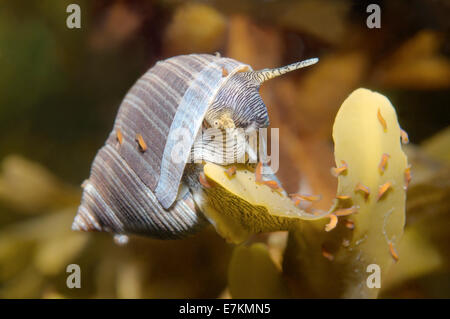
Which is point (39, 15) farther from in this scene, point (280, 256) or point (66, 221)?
point (280, 256)

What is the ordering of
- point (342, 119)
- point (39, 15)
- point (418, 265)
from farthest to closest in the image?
point (39, 15), point (418, 265), point (342, 119)

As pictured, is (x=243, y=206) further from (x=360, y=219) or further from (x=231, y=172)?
(x=360, y=219)

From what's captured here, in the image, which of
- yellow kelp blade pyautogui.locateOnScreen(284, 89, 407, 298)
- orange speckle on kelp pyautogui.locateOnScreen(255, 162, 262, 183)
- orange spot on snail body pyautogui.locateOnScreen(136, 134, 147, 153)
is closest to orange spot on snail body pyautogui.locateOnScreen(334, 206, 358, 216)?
yellow kelp blade pyautogui.locateOnScreen(284, 89, 407, 298)

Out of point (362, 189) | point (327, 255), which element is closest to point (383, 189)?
point (362, 189)

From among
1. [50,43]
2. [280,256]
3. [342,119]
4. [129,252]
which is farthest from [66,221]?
[342,119]

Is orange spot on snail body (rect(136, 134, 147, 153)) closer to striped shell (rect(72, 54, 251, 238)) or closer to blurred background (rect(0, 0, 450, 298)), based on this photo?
striped shell (rect(72, 54, 251, 238))

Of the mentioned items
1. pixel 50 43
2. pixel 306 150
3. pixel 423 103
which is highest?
pixel 50 43

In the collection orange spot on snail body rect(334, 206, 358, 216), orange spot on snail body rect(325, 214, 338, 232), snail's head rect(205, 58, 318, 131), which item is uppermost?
snail's head rect(205, 58, 318, 131)

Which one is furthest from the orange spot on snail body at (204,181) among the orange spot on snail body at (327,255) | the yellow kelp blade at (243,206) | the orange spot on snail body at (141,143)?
the orange spot on snail body at (327,255)
